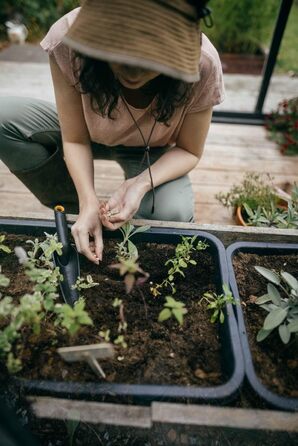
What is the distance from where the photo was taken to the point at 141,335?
3.21ft

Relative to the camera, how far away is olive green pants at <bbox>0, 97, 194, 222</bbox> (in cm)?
142

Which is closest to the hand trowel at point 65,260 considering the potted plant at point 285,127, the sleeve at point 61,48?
the sleeve at point 61,48

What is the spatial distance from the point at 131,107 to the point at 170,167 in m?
0.28

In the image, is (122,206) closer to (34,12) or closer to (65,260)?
(65,260)

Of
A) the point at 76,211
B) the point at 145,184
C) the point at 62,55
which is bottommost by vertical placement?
the point at 76,211

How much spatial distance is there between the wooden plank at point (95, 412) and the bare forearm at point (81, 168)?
0.70m

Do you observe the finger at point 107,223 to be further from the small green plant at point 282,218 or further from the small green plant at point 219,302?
the small green plant at point 282,218

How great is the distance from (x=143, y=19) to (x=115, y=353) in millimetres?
793

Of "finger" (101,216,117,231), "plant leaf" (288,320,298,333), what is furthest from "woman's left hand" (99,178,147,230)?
"plant leaf" (288,320,298,333)

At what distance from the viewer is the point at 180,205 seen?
1.42 m

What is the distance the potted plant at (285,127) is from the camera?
2.51m

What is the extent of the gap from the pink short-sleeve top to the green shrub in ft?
12.0

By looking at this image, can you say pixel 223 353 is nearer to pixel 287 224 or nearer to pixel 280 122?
pixel 287 224

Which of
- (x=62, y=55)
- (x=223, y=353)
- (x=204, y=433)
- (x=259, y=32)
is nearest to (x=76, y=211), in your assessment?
(x=62, y=55)
